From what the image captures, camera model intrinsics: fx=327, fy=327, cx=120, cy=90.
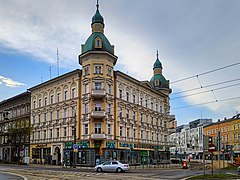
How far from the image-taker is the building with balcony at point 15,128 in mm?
64875

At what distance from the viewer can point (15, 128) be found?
6450 centimetres

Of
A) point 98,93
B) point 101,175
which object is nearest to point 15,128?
point 98,93

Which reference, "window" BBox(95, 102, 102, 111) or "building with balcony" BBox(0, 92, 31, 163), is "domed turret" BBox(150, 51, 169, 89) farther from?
"building with balcony" BBox(0, 92, 31, 163)

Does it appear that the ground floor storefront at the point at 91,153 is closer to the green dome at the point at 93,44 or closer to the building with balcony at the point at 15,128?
the building with balcony at the point at 15,128

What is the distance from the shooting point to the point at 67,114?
5559cm

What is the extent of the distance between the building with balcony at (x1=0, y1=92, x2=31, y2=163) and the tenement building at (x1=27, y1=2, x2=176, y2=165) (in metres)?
2.40

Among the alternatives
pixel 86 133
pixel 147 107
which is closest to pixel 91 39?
pixel 86 133

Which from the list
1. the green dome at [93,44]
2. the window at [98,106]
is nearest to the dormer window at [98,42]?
the green dome at [93,44]

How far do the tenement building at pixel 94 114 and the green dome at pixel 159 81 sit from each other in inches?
344

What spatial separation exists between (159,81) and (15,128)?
33.2 m

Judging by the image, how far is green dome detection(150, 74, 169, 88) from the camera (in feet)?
247

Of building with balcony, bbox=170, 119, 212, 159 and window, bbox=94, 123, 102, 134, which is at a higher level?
window, bbox=94, 123, 102, 134

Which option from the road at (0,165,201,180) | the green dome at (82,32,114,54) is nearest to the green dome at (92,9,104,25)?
the green dome at (82,32,114,54)

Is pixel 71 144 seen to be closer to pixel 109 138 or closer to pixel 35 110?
pixel 109 138
